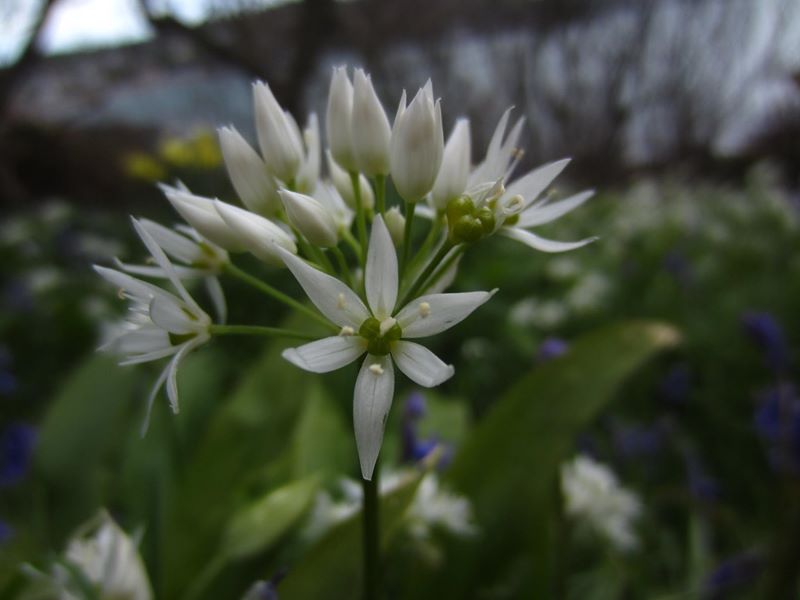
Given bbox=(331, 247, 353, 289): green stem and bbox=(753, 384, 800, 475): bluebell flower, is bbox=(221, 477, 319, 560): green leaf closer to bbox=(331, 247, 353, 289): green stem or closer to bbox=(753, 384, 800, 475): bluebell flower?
bbox=(331, 247, 353, 289): green stem

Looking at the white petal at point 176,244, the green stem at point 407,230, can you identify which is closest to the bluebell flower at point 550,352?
the green stem at point 407,230

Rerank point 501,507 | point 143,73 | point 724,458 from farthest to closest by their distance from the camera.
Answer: point 143,73
point 724,458
point 501,507

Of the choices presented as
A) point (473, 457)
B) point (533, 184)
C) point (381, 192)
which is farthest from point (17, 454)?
point (533, 184)

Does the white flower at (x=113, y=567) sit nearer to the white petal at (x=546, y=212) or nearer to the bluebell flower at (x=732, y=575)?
the white petal at (x=546, y=212)

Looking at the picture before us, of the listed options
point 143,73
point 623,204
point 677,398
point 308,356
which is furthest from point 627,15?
point 308,356

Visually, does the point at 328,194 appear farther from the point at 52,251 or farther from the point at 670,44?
the point at 670,44

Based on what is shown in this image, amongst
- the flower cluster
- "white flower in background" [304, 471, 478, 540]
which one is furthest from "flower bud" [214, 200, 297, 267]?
"white flower in background" [304, 471, 478, 540]
